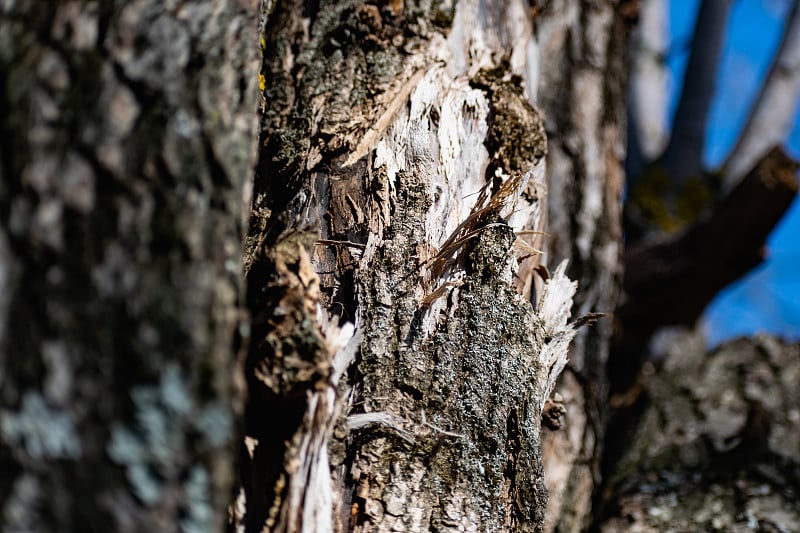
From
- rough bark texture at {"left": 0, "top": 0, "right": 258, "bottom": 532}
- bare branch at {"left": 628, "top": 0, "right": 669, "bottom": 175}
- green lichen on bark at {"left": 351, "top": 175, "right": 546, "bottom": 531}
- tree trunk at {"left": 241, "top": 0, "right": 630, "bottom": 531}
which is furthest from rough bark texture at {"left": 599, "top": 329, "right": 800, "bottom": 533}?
rough bark texture at {"left": 0, "top": 0, "right": 258, "bottom": 532}

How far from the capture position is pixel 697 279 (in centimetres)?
291

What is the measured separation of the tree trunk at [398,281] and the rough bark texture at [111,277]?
0.34 metres

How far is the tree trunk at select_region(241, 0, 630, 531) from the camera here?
3.63 feet

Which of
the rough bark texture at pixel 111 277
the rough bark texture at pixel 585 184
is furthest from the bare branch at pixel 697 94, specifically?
the rough bark texture at pixel 111 277

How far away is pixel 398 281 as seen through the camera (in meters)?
1.27

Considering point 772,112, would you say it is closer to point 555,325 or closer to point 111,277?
point 555,325

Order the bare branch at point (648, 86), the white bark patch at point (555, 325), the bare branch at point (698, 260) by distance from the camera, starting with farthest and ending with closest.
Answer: the bare branch at point (648, 86) → the bare branch at point (698, 260) → the white bark patch at point (555, 325)

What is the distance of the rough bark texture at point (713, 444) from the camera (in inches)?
76.4

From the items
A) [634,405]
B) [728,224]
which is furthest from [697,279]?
[634,405]

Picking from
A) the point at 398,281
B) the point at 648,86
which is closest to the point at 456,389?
the point at 398,281

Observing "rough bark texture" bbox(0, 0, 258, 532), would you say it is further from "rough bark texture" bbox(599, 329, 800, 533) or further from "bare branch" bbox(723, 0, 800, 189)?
"bare branch" bbox(723, 0, 800, 189)

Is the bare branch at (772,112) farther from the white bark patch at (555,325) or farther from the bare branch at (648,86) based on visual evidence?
the white bark patch at (555,325)

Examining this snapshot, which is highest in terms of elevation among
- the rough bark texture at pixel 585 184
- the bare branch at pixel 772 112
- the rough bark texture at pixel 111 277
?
the bare branch at pixel 772 112

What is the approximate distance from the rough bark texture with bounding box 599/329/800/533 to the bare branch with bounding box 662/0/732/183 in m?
0.91
